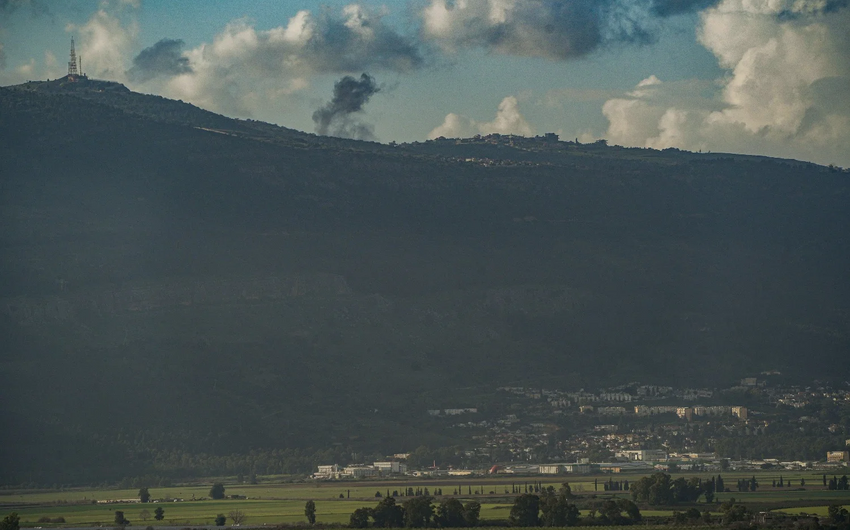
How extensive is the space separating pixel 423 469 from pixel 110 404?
36067 millimetres

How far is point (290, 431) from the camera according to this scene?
173 meters

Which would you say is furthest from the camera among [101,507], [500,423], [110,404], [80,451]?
[500,423]

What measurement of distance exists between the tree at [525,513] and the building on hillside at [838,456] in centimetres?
6500

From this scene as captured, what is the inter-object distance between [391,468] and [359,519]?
5293 centimetres

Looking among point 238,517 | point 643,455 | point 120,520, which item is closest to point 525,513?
point 238,517

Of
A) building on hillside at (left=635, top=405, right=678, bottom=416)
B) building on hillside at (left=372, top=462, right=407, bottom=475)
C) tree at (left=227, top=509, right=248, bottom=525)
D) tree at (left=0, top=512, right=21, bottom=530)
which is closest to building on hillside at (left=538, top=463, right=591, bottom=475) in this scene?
building on hillside at (left=372, top=462, right=407, bottom=475)

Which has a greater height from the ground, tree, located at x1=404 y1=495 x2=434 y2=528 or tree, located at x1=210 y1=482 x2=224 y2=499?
tree, located at x1=210 y1=482 x2=224 y2=499

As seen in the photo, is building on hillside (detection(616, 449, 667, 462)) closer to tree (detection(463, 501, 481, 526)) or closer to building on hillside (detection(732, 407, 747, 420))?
building on hillside (detection(732, 407, 747, 420))

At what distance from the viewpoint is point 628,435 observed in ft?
579

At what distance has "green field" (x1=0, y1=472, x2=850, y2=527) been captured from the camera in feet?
367

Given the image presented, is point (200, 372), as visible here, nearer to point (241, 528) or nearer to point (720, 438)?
point (720, 438)

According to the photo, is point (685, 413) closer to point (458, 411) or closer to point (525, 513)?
point (458, 411)

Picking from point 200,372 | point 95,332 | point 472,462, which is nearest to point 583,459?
point 472,462

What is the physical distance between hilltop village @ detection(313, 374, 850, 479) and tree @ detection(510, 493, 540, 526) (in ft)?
150
